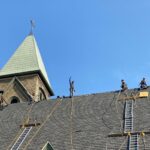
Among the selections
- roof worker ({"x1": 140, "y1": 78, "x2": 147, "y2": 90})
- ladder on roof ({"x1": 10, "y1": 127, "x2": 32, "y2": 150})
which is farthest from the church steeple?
ladder on roof ({"x1": 10, "y1": 127, "x2": 32, "y2": 150})

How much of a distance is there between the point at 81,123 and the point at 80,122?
0.16 meters

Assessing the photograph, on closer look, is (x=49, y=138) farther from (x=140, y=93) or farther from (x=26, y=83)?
(x=26, y=83)

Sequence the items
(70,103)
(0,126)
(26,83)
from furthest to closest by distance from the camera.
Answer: (26,83) < (70,103) < (0,126)

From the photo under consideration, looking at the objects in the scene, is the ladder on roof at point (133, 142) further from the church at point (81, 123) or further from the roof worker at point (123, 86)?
the roof worker at point (123, 86)

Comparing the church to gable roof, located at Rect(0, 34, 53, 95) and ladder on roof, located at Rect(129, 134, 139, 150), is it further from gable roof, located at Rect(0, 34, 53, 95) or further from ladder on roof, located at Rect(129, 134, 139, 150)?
gable roof, located at Rect(0, 34, 53, 95)

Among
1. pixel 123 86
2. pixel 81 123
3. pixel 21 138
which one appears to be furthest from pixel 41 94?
pixel 21 138

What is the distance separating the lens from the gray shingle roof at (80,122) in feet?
55.4

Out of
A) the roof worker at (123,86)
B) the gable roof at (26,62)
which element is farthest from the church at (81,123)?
the gable roof at (26,62)

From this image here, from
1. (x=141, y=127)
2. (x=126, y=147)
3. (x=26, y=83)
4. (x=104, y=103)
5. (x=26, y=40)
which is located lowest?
(x=126, y=147)

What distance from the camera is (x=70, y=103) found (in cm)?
2242

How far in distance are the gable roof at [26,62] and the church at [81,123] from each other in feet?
35.0

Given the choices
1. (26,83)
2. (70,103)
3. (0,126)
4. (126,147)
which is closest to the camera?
(126,147)

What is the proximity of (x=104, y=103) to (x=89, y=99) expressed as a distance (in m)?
1.37

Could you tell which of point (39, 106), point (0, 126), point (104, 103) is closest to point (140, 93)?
point (104, 103)
